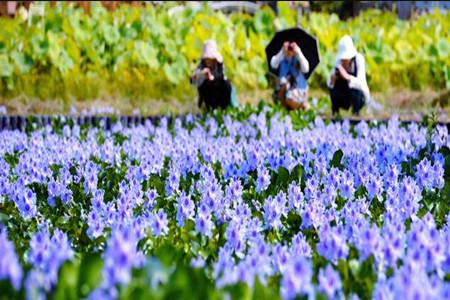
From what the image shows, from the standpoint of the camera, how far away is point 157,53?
1302 centimetres

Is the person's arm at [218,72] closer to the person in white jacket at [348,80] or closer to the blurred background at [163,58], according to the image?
the blurred background at [163,58]

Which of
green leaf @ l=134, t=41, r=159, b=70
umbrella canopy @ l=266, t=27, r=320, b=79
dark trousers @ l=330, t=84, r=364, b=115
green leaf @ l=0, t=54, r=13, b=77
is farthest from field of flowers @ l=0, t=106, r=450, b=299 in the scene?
green leaf @ l=134, t=41, r=159, b=70

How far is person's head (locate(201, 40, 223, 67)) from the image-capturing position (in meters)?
10.0

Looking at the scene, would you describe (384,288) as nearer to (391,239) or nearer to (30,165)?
(391,239)

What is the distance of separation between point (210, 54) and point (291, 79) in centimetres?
94

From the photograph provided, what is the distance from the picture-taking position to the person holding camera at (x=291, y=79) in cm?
1030

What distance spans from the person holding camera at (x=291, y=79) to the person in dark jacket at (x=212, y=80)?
2.05ft

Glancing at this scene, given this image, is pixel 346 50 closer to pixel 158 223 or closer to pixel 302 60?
pixel 302 60

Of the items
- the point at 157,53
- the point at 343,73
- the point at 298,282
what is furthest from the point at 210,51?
the point at 298,282

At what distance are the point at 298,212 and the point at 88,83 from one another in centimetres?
852

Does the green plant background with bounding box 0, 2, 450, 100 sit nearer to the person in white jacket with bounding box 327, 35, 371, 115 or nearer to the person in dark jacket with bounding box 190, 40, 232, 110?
the person in dark jacket with bounding box 190, 40, 232, 110

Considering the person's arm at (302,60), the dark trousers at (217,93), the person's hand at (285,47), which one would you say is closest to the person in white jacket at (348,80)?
the person's arm at (302,60)

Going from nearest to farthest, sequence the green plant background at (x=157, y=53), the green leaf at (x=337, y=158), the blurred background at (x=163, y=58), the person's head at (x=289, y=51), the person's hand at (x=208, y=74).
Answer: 1. the green leaf at (x=337, y=158)
2. the person's hand at (x=208, y=74)
3. the person's head at (x=289, y=51)
4. the blurred background at (x=163, y=58)
5. the green plant background at (x=157, y=53)

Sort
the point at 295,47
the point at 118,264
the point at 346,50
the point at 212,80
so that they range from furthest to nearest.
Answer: the point at 295,47
the point at 212,80
the point at 346,50
the point at 118,264
